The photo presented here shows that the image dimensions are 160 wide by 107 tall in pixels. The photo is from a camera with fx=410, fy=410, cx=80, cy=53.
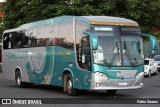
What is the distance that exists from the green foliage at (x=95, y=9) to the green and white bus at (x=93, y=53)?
54.0ft

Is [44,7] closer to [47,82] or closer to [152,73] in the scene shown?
[152,73]

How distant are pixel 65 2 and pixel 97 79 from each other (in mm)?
22812

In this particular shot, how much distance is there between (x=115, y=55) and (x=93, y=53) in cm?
89

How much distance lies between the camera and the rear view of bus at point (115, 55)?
52.0 feet

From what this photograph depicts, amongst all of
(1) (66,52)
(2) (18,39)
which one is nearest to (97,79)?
(1) (66,52)

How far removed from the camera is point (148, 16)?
37906 mm

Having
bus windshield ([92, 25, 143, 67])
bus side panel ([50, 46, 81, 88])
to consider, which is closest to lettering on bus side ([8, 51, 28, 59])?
bus side panel ([50, 46, 81, 88])

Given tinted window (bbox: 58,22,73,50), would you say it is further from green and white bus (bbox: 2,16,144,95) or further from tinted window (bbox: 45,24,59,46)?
tinted window (bbox: 45,24,59,46)

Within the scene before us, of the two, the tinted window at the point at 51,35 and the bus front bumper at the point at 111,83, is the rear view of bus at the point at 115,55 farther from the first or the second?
the tinted window at the point at 51,35

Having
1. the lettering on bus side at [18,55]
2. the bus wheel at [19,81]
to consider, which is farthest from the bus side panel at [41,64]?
the bus wheel at [19,81]

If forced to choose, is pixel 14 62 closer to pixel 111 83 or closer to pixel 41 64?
pixel 41 64

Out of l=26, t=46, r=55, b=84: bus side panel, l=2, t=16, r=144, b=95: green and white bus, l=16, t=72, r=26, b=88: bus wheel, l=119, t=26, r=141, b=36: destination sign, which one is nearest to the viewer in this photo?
l=2, t=16, r=144, b=95: green and white bus

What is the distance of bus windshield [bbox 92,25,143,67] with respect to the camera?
15945mm

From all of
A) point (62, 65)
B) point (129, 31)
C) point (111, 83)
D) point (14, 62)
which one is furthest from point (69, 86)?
point (14, 62)
